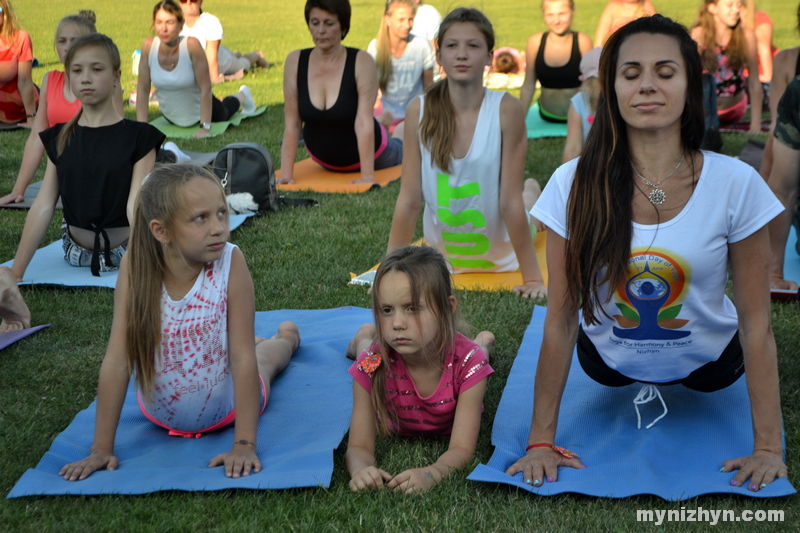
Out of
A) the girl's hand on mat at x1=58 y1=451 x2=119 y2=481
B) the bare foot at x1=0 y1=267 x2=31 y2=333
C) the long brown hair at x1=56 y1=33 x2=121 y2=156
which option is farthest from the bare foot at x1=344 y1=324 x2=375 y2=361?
the long brown hair at x1=56 y1=33 x2=121 y2=156

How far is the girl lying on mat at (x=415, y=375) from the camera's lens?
268 centimetres

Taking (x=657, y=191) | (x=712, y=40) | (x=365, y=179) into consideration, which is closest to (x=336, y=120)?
(x=365, y=179)

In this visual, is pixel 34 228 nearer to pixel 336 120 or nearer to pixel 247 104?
pixel 336 120

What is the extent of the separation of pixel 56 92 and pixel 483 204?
3896 mm

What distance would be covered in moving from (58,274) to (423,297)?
3.00m

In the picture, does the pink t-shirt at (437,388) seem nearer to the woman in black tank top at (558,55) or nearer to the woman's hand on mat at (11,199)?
the woman's hand on mat at (11,199)

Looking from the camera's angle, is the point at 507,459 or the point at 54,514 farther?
the point at 507,459

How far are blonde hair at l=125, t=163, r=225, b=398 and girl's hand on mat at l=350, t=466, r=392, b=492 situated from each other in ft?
2.72

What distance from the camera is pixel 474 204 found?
15.4ft

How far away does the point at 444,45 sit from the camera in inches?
175

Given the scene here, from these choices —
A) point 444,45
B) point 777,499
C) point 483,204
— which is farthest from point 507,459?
point 444,45

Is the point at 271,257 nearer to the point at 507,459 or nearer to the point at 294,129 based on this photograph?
the point at 294,129

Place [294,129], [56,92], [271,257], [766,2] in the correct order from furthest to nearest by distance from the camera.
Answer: [766,2] → [294,129] → [56,92] → [271,257]

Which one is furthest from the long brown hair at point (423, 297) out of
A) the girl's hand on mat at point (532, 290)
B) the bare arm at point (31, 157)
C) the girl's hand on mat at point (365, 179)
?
the girl's hand on mat at point (365, 179)
